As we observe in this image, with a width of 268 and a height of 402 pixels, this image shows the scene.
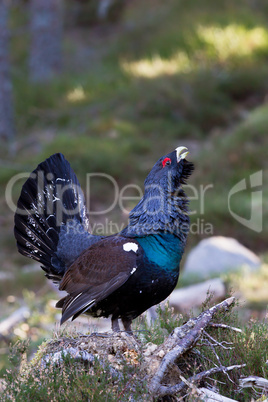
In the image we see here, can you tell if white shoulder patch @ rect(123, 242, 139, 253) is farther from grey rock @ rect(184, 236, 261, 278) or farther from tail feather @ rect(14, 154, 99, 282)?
grey rock @ rect(184, 236, 261, 278)

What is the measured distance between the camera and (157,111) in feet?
44.2

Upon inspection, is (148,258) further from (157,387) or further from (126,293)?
(157,387)

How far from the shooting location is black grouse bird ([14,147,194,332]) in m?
4.32

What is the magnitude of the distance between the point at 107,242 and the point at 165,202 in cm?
56

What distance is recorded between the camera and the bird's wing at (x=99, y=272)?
4.31 m

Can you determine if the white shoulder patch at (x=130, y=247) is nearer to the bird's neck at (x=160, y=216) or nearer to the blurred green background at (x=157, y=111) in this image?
the bird's neck at (x=160, y=216)

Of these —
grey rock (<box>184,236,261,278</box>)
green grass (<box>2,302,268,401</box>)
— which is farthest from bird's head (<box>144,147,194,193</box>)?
grey rock (<box>184,236,261,278</box>)

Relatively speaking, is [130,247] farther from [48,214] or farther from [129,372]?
[48,214]

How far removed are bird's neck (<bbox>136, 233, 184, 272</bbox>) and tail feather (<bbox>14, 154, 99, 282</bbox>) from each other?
1.00m

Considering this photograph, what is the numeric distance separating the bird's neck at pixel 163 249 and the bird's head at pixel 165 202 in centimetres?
7

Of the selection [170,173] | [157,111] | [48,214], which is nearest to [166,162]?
[170,173]

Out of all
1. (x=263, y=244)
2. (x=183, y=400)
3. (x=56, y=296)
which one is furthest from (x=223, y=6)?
(x=183, y=400)

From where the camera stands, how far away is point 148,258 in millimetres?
4355

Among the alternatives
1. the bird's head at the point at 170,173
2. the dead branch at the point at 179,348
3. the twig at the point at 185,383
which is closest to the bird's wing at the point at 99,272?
the bird's head at the point at 170,173
